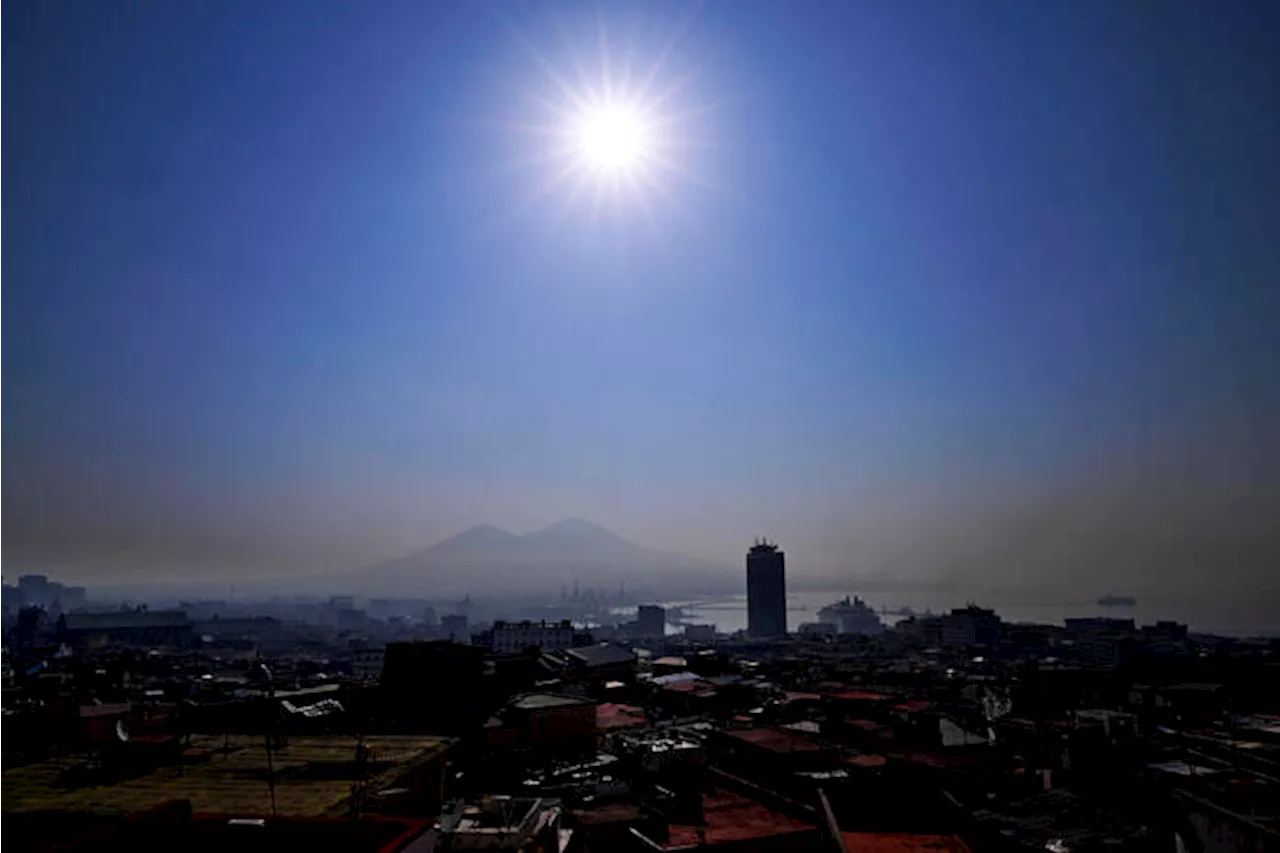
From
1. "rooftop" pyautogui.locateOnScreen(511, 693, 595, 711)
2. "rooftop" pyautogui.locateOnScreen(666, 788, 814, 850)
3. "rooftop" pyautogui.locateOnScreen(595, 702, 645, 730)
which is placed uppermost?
"rooftop" pyautogui.locateOnScreen(511, 693, 595, 711)

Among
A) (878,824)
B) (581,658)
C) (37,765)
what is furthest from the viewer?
(581,658)

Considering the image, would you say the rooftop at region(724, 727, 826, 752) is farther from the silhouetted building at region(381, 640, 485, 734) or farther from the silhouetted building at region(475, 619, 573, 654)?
the silhouetted building at region(475, 619, 573, 654)

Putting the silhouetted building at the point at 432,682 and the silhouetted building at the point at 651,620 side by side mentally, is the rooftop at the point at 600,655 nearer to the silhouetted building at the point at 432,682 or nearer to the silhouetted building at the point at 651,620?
the silhouetted building at the point at 432,682

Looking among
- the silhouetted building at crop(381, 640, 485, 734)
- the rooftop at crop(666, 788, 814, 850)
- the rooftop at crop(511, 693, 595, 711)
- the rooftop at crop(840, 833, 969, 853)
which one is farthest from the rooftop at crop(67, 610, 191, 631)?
the rooftop at crop(840, 833, 969, 853)

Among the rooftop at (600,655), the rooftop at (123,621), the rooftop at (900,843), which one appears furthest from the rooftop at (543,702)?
the rooftop at (123,621)

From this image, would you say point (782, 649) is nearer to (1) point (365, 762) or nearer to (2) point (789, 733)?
(2) point (789, 733)

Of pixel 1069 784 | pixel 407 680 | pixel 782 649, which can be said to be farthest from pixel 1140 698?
pixel 782 649

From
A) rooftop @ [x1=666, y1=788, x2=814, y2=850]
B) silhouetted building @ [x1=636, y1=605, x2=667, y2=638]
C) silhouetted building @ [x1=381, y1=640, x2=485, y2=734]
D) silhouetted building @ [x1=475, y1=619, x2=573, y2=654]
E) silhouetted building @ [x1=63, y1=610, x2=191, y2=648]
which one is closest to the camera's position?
rooftop @ [x1=666, y1=788, x2=814, y2=850]

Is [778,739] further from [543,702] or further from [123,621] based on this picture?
[123,621]
